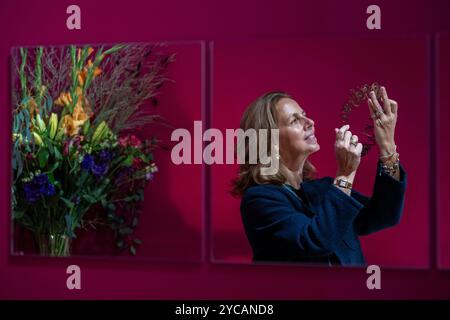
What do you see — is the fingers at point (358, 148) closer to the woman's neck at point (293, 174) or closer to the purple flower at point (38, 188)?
the woman's neck at point (293, 174)

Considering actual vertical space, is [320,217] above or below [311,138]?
below

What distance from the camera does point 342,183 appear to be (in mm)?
3057

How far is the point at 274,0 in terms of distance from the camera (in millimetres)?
3236

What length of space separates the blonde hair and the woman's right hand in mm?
128

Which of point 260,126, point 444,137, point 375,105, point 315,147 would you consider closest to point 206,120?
point 260,126

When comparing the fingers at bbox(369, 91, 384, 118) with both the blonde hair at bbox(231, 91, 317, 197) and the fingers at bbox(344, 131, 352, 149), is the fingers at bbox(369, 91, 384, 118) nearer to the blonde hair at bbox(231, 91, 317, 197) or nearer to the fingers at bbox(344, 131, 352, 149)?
the fingers at bbox(344, 131, 352, 149)

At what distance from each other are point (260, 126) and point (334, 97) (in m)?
0.36

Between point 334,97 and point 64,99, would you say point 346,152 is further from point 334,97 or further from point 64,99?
point 64,99

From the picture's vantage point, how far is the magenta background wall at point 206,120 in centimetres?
309

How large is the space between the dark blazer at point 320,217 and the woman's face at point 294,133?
14cm

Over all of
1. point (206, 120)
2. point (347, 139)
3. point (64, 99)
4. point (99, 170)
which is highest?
point (64, 99)

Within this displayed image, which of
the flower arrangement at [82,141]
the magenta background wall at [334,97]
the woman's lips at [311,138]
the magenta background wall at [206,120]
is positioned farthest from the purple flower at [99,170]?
the woman's lips at [311,138]

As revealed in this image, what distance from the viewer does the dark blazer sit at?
3023mm

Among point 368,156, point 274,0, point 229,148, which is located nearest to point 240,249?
point 229,148
